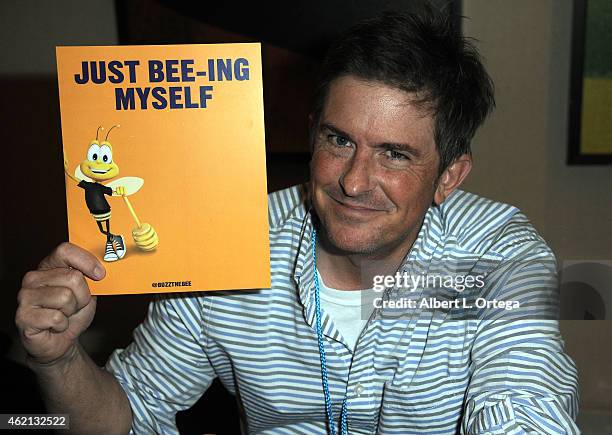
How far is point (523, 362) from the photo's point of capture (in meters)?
0.75

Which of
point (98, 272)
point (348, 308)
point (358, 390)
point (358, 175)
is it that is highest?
point (358, 175)

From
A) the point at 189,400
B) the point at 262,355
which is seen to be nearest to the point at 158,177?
the point at 262,355

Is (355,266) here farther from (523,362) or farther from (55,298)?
(55,298)

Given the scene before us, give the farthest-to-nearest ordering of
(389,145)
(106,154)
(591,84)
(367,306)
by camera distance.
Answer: (591,84), (367,306), (389,145), (106,154)

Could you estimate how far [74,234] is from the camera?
713 mm

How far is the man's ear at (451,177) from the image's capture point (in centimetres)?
97

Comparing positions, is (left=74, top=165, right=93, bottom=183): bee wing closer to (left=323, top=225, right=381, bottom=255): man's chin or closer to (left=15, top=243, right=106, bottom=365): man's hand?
(left=15, top=243, right=106, bottom=365): man's hand

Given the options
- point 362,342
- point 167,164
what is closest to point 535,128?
point 362,342

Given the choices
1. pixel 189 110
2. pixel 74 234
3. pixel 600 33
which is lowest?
pixel 74 234

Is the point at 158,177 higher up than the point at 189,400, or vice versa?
the point at 158,177

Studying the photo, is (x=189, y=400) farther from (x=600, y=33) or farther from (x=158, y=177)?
(x=600, y=33)

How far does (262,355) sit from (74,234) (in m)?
0.36

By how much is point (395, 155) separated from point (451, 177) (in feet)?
0.59

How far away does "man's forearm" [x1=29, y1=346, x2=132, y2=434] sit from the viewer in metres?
0.81
